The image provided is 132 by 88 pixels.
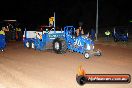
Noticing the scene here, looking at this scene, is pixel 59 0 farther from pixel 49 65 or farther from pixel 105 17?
pixel 49 65

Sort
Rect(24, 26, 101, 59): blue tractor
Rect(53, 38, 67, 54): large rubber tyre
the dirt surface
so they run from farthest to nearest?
Rect(53, 38, 67, 54): large rubber tyre < Rect(24, 26, 101, 59): blue tractor < the dirt surface

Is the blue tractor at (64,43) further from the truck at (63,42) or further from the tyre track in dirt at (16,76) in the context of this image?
the tyre track in dirt at (16,76)

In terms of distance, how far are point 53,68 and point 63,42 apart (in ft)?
16.9

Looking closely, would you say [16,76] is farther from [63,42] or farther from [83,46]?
[63,42]

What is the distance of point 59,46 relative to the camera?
1980 centimetres

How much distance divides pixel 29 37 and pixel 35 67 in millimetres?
9056

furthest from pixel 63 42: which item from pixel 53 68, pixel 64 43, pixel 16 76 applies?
pixel 16 76

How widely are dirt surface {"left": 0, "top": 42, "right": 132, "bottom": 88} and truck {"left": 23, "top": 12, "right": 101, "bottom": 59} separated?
0.42 meters

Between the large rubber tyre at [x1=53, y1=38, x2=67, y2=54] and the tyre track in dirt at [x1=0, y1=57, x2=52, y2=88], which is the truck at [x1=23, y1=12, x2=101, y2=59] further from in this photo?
the tyre track in dirt at [x1=0, y1=57, x2=52, y2=88]

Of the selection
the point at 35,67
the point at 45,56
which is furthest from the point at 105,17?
the point at 35,67

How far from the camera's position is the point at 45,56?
18.8 m

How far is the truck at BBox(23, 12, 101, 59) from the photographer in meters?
18.5

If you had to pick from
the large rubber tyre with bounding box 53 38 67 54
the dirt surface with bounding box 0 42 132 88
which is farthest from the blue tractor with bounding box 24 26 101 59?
the dirt surface with bounding box 0 42 132 88

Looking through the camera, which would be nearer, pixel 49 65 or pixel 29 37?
pixel 49 65
